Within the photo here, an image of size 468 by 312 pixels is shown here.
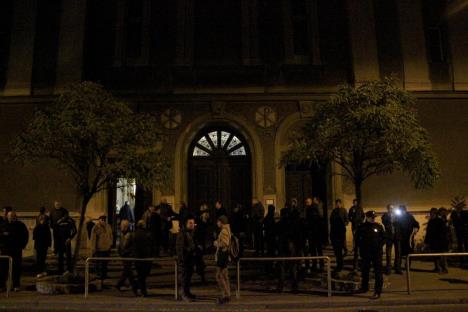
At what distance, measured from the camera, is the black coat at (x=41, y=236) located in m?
12.2

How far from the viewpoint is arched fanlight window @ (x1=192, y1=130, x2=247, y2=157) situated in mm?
18297

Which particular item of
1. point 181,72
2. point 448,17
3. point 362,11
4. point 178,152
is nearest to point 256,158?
point 178,152

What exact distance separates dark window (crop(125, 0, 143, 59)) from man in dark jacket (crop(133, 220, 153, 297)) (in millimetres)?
9930

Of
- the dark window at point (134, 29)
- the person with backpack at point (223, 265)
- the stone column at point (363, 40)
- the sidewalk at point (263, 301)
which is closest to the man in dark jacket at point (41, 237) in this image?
the sidewalk at point (263, 301)

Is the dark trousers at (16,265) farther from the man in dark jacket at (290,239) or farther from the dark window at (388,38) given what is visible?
the dark window at (388,38)

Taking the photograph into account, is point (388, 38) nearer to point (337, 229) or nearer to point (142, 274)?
point (337, 229)

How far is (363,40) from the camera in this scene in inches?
717

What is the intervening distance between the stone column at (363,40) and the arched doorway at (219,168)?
5.32 meters

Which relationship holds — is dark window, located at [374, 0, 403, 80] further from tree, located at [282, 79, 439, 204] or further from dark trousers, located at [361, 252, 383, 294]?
dark trousers, located at [361, 252, 383, 294]

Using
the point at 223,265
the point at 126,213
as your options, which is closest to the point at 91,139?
the point at 223,265

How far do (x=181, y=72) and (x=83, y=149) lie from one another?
7374 mm

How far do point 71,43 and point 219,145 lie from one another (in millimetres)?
7037

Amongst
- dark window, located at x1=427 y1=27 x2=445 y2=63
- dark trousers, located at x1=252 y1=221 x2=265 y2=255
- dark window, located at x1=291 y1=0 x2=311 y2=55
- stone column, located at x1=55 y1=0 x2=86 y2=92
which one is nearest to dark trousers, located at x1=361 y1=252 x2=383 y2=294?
dark trousers, located at x1=252 y1=221 x2=265 y2=255

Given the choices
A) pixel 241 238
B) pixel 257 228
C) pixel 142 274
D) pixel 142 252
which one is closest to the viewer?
pixel 142 274
